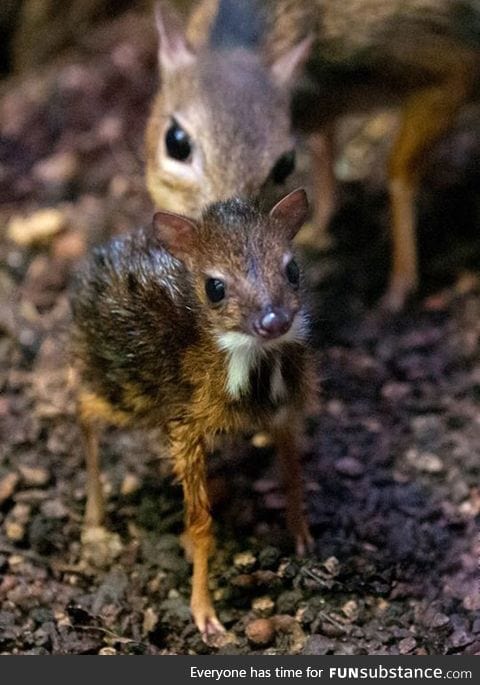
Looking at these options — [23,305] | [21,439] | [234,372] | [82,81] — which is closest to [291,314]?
[234,372]

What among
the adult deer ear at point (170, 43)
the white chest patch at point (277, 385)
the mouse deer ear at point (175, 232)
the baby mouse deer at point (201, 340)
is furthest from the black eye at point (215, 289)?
the adult deer ear at point (170, 43)

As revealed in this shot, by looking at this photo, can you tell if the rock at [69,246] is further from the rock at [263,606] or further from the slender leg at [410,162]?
the rock at [263,606]

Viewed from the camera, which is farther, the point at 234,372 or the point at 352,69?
the point at 352,69

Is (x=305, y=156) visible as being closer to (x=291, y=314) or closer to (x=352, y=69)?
(x=352, y=69)

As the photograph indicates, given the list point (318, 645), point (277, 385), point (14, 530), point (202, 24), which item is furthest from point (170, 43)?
point (318, 645)

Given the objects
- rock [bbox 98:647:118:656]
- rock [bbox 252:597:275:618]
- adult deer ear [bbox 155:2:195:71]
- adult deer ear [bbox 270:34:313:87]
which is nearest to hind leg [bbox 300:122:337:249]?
adult deer ear [bbox 270:34:313:87]

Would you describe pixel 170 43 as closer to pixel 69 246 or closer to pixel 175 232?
pixel 69 246

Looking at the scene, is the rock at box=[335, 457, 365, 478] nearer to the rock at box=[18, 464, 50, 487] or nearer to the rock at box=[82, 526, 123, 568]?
the rock at box=[82, 526, 123, 568]
